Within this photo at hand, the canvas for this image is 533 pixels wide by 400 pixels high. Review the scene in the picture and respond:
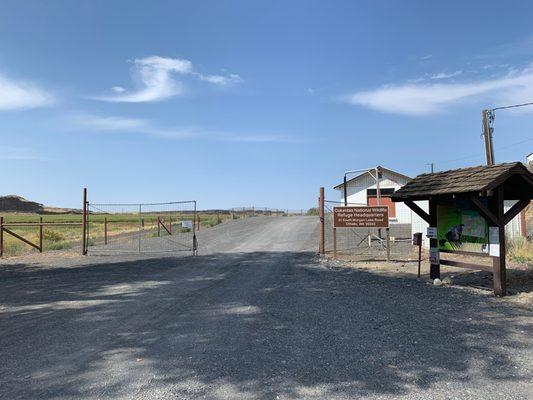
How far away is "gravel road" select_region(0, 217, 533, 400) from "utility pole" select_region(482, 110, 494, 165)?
41.2 ft

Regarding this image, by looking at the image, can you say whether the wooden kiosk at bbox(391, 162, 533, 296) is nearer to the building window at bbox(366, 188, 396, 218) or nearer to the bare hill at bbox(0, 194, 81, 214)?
the building window at bbox(366, 188, 396, 218)

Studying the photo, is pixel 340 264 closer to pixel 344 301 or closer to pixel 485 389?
pixel 344 301

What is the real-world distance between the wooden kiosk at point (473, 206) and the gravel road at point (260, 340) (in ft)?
3.50

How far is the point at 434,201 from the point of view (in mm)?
11664

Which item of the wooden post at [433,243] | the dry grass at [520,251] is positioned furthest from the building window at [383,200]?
the wooden post at [433,243]

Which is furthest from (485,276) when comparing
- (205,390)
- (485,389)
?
(205,390)

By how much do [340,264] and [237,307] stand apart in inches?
296

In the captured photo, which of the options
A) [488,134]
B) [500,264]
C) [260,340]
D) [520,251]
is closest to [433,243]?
[500,264]

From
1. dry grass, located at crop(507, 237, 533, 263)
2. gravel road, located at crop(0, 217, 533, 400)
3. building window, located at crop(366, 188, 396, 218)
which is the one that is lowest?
gravel road, located at crop(0, 217, 533, 400)

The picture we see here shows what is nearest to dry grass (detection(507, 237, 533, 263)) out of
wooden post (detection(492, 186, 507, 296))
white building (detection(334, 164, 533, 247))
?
wooden post (detection(492, 186, 507, 296))

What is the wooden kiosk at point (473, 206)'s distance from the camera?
9.52 metres

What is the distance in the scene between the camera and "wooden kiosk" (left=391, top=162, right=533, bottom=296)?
9.52 metres

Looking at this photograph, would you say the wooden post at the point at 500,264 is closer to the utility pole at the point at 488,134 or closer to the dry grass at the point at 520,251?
the dry grass at the point at 520,251

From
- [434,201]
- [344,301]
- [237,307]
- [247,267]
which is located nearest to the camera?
[237,307]
